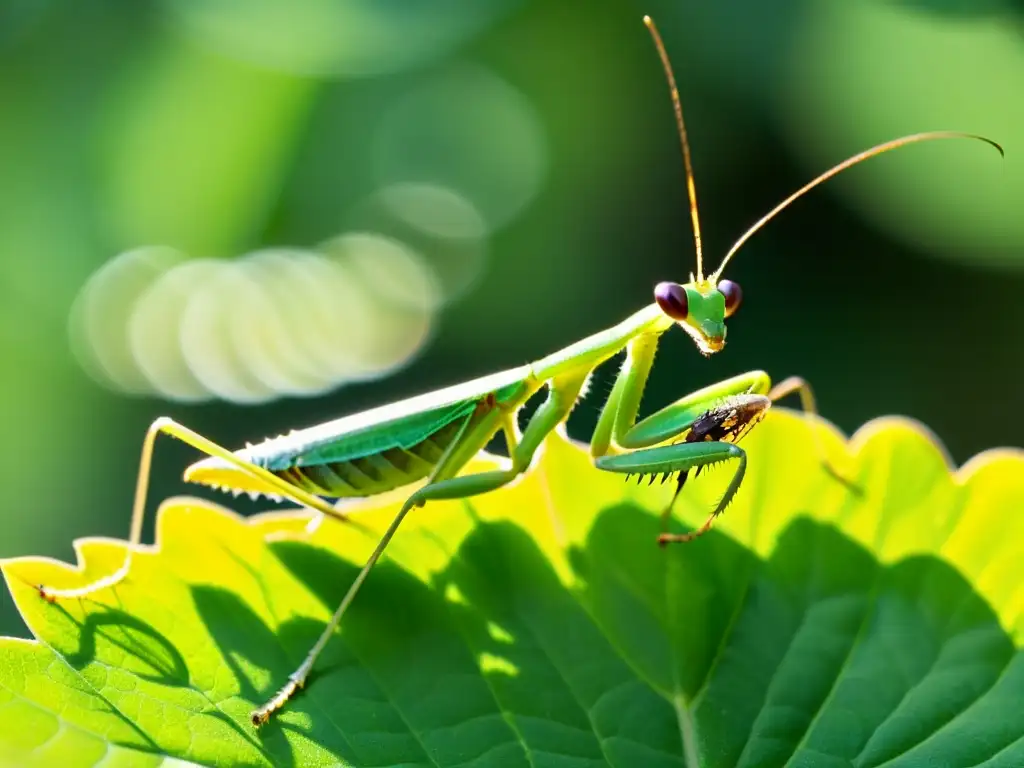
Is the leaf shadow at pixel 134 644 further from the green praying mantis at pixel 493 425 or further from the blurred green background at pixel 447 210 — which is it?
the blurred green background at pixel 447 210

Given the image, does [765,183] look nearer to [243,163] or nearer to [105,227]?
[243,163]

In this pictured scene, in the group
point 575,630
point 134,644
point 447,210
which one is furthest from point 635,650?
point 447,210

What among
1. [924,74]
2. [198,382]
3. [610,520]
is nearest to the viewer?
[610,520]

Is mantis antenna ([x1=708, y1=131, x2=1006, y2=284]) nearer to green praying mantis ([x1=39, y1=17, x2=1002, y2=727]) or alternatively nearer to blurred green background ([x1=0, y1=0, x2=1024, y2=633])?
green praying mantis ([x1=39, y1=17, x2=1002, y2=727])

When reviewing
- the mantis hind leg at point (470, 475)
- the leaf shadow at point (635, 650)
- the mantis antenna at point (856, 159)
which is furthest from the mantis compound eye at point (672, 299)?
the leaf shadow at point (635, 650)

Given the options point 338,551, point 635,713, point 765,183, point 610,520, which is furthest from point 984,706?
point 765,183

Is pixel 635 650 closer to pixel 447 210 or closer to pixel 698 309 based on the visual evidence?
pixel 698 309
